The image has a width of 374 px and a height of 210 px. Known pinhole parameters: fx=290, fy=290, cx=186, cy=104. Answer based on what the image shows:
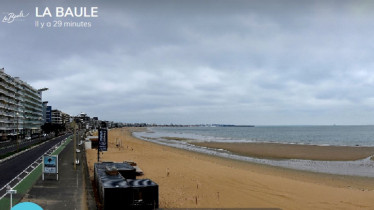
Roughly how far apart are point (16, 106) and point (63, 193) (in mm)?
127843

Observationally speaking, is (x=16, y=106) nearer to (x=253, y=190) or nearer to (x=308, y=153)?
(x=308, y=153)

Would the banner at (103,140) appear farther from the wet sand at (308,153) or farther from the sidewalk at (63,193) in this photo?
the wet sand at (308,153)

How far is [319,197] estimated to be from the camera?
83.3 feet

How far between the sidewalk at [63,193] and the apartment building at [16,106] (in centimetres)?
6122

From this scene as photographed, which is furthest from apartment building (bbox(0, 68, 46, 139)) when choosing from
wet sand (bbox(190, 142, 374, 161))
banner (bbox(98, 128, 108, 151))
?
wet sand (bbox(190, 142, 374, 161))

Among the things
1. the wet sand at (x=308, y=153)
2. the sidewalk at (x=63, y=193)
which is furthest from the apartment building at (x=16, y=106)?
the wet sand at (x=308, y=153)

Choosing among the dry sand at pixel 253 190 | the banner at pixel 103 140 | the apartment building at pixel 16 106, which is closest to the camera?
the dry sand at pixel 253 190

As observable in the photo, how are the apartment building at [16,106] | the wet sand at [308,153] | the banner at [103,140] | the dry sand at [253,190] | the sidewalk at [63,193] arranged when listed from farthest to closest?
1. the apartment building at [16,106]
2. the wet sand at [308,153]
3. the banner at [103,140]
4. the dry sand at [253,190]
5. the sidewalk at [63,193]

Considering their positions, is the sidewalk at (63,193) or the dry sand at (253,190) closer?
the sidewalk at (63,193)

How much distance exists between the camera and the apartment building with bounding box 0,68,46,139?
110m

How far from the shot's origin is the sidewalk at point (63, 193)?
63.6 feet

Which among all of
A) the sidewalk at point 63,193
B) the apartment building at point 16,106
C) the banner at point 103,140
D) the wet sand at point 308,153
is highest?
the apartment building at point 16,106

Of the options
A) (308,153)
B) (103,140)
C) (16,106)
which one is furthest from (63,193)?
(16,106)

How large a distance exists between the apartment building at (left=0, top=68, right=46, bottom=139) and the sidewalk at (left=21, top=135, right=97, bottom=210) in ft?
201
